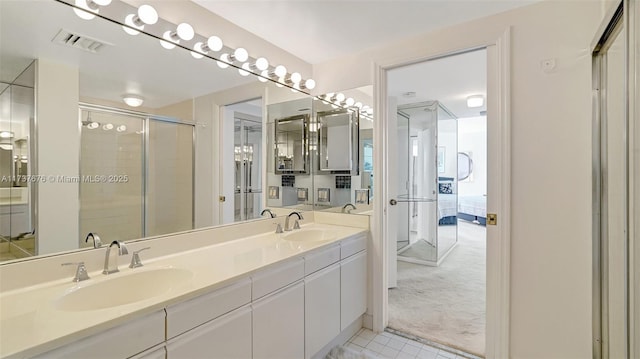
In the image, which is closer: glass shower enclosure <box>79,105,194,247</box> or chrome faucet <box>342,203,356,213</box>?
glass shower enclosure <box>79,105,194,247</box>

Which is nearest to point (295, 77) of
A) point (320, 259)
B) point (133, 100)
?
point (133, 100)

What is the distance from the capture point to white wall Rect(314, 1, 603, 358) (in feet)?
5.41

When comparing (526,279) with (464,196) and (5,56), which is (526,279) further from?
(464,196)

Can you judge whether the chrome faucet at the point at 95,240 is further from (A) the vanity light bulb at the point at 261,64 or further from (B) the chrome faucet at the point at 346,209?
(B) the chrome faucet at the point at 346,209

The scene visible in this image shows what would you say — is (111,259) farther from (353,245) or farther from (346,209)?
(346,209)

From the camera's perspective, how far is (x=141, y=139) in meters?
1.56

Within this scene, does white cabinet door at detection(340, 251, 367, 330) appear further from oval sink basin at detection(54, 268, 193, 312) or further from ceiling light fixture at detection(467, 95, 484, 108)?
ceiling light fixture at detection(467, 95, 484, 108)

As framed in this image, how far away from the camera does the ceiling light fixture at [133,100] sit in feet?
4.94

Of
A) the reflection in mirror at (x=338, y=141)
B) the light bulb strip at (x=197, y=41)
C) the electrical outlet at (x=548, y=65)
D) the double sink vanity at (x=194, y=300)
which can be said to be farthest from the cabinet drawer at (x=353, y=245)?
the electrical outlet at (x=548, y=65)

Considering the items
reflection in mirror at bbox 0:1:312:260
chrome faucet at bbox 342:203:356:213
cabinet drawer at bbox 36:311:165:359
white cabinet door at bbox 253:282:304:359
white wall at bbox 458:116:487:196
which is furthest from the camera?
white wall at bbox 458:116:487:196

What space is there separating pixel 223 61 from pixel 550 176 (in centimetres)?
226

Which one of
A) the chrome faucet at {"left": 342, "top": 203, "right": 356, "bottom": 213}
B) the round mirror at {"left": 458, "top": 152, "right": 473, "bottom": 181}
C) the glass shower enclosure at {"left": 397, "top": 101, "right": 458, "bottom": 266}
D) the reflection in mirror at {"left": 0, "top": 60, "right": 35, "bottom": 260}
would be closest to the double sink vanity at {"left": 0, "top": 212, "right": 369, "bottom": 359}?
the reflection in mirror at {"left": 0, "top": 60, "right": 35, "bottom": 260}

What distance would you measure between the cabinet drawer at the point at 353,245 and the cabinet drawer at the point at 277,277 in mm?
478

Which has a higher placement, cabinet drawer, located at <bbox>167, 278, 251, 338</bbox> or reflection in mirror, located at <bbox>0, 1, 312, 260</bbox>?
reflection in mirror, located at <bbox>0, 1, 312, 260</bbox>
